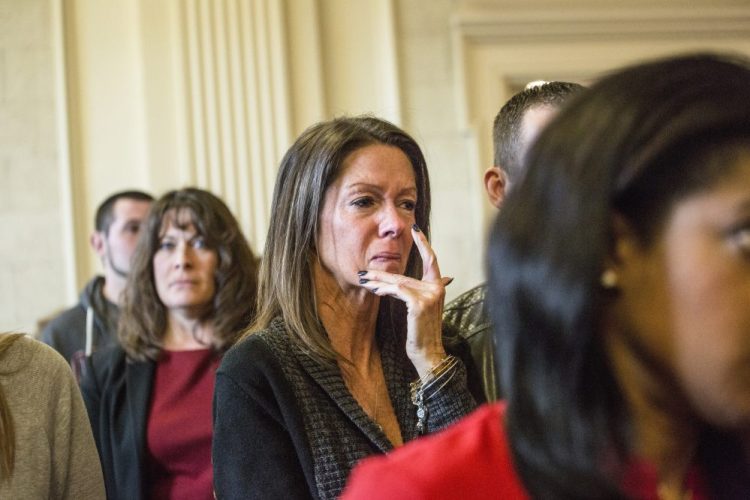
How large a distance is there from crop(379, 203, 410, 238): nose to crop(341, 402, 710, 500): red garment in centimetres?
107

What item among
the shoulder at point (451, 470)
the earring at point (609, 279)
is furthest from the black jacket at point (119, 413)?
the earring at point (609, 279)

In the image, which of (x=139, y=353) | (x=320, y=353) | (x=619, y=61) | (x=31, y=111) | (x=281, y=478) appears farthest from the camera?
(x=619, y=61)

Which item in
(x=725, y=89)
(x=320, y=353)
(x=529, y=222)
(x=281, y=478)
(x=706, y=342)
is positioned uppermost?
(x=725, y=89)

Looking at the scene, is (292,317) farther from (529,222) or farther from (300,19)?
(300,19)

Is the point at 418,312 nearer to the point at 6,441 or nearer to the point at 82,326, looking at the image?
the point at 6,441

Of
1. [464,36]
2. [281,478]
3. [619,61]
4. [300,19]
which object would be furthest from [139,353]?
[619,61]

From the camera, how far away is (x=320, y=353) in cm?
187

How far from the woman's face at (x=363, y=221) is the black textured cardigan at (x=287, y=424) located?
0.22 meters

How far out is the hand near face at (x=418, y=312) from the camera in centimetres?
194

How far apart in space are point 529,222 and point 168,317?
2272 millimetres

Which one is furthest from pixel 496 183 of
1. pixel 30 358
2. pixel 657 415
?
pixel 657 415

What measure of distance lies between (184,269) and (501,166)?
1.14 meters

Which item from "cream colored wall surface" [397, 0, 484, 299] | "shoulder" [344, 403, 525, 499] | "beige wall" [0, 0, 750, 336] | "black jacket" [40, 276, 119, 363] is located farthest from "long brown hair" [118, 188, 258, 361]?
"shoulder" [344, 403, 525, 499]

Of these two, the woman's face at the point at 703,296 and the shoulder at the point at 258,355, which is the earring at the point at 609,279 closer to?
the woman's face at the point at 703,296
